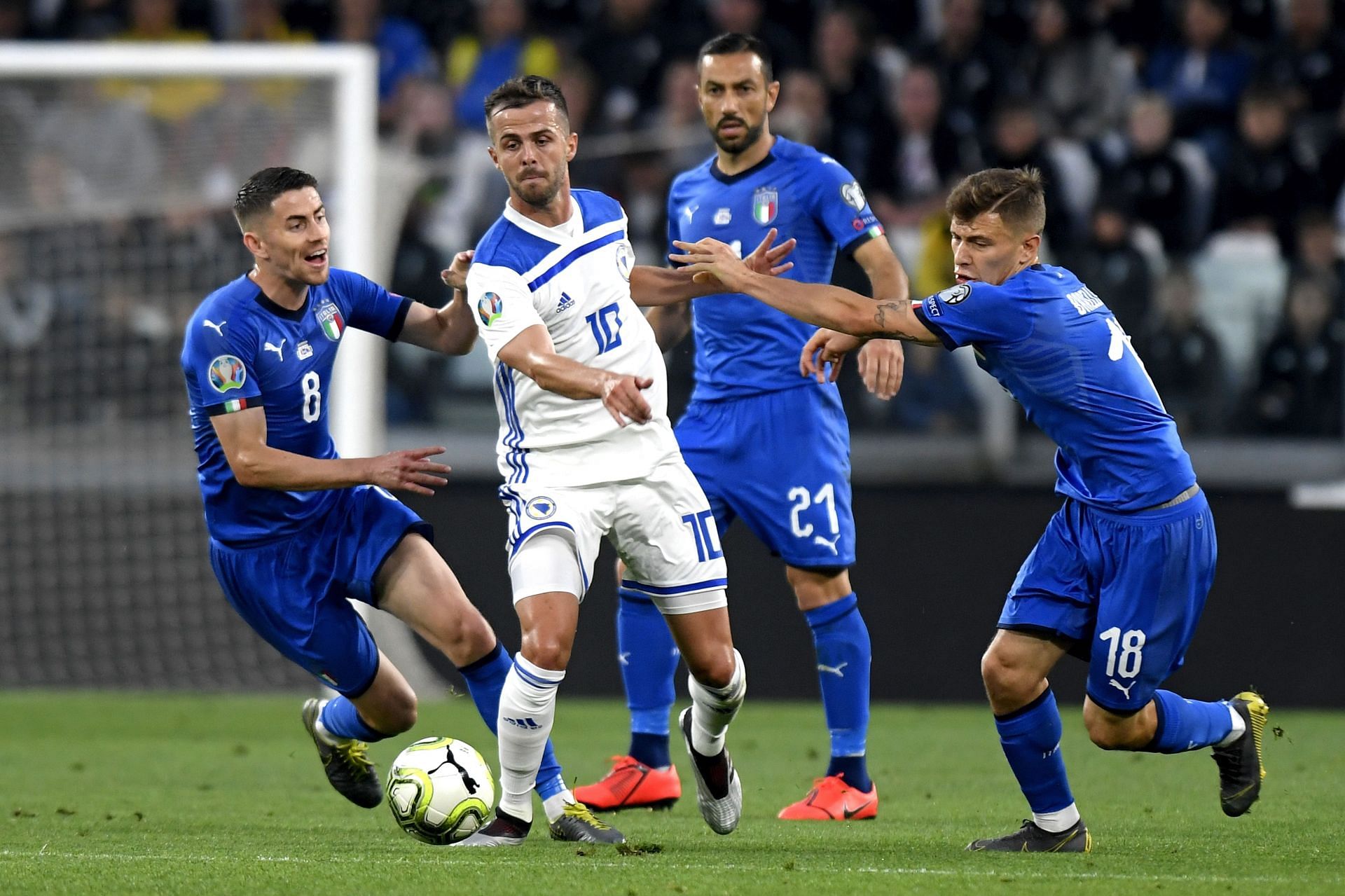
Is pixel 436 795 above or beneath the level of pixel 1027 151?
beneath

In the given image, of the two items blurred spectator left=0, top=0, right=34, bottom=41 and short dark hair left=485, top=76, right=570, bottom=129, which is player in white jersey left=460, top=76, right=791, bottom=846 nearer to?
short dark hair left=485, top=76, right=570, bottom=129

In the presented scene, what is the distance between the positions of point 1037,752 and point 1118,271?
548 centimetres

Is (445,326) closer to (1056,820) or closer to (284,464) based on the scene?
(284,464)

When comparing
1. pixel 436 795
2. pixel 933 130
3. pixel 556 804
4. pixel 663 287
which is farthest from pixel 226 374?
pixel 933 130

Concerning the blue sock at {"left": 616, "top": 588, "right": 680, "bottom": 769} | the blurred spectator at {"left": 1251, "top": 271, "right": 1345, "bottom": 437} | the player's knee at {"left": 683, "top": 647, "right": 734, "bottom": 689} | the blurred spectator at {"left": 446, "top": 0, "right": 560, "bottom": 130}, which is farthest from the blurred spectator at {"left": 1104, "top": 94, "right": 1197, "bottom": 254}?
the player's knee at {"left": 683, "top": 647, "right": 734, "bottom": 689}

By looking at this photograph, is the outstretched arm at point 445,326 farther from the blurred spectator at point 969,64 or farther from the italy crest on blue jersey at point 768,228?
the blurred spectator at point 969,64

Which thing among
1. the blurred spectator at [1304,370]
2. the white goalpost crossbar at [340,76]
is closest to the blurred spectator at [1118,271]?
the blurred spectator at [1304,370]

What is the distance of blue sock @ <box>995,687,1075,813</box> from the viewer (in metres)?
5.00

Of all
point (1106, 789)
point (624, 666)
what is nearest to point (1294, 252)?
point (1106, 789)

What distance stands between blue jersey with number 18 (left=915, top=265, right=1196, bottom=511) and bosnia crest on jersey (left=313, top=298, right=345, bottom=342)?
2.08m

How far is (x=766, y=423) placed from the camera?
648 cm

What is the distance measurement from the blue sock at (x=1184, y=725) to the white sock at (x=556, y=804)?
179cm

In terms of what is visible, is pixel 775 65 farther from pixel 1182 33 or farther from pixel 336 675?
pixel 336 675

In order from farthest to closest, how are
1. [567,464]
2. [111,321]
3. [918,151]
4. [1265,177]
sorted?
[918,151] → [1265,177] → [111,321] → [567,464]
